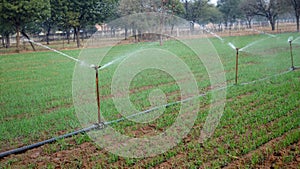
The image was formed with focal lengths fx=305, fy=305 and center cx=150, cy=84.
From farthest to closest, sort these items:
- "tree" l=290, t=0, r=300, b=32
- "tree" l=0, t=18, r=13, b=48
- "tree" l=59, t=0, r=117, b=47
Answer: "tree" l=290, t=0, r=300, b=32
"tree" l=59, t=0, r=117, b=47
"tree" l=0, t=18, r=13, b=48

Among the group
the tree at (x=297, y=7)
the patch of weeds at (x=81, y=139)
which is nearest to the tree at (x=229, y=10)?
the tree at (x=297, y=7)

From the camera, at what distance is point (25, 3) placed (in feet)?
75.8

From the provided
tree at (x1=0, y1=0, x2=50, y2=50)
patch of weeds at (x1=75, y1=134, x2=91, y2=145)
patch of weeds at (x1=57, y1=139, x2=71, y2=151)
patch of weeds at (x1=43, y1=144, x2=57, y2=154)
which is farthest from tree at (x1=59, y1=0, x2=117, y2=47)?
patch of weeds at (x1=43, y1=144, x2=57, y2=154)

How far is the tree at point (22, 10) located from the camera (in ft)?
74.1

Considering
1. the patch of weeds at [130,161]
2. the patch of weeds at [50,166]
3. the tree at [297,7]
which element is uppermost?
the tree at [297,7]

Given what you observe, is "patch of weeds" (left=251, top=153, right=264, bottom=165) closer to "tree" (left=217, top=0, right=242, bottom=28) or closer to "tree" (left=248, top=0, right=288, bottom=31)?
"tree" (left=248, top=0, right=288, bottom=31)

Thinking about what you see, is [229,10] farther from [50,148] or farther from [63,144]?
[50,148]

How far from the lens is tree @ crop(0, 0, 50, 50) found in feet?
74.1

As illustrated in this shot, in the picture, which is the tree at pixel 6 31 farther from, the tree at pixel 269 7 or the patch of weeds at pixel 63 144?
the tree at pixel 269 7

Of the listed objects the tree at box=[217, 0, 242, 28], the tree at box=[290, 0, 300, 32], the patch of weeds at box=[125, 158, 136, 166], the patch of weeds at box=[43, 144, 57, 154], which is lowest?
the patch of weeds at box=[125, 158, 136, 166]

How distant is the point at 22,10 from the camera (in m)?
23.0

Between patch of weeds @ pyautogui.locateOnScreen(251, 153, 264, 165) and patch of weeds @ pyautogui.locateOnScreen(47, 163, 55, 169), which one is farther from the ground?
patch of weeds @ pyautogui.locateOnScreen(251, 153, 264, 165)

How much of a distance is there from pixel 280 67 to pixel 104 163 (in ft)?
27.1

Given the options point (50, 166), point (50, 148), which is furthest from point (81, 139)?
point (50, 166)
